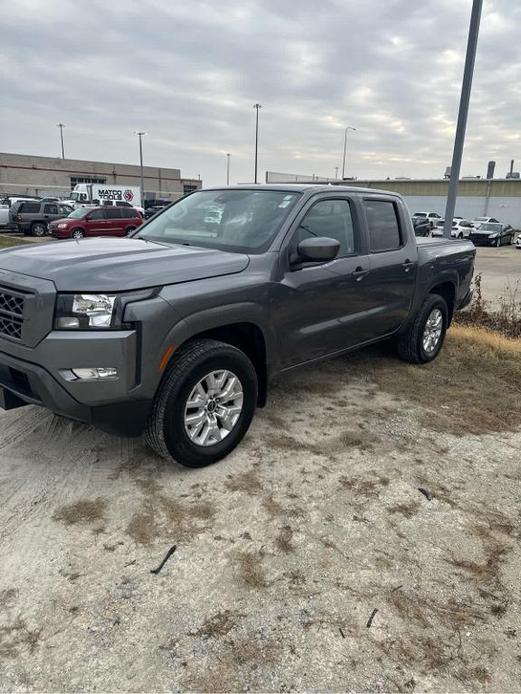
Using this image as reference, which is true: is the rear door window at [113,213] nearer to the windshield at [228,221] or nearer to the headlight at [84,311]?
the windshield at [228,221]

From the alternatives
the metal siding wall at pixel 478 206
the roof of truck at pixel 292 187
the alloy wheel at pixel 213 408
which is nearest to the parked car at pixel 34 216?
the roof of truck at pixel 292 187

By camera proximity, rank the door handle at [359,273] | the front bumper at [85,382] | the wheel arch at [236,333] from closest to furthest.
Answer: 1. the front bumper at [85,382]
2. the wheel arch at [236,333]
3. the door handle at [359,273]

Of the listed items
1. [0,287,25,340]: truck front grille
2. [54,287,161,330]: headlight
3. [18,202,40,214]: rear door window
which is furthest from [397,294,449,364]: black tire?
[18,202,40,214]: rear door window

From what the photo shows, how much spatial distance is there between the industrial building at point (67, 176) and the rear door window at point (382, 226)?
55.6m

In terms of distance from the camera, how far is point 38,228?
2517 centimetres

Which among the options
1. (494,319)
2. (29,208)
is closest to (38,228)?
(29,208)

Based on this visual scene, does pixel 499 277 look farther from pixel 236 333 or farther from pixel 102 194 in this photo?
pixel 102 194

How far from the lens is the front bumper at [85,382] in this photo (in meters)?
2.77

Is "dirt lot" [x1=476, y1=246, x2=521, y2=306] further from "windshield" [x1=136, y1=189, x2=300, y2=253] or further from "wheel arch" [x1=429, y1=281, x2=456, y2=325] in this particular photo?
"windshield" [x1=136, y1=189, x2=300, y2=253]

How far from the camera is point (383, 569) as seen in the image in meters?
2.58

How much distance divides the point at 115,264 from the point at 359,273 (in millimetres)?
2265

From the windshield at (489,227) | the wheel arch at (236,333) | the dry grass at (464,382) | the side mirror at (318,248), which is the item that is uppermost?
the side mirror at (318,248)

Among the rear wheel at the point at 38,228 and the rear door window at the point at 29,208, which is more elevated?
the rear door window at the point at 29,208

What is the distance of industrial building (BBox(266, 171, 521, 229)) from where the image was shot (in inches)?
1971
